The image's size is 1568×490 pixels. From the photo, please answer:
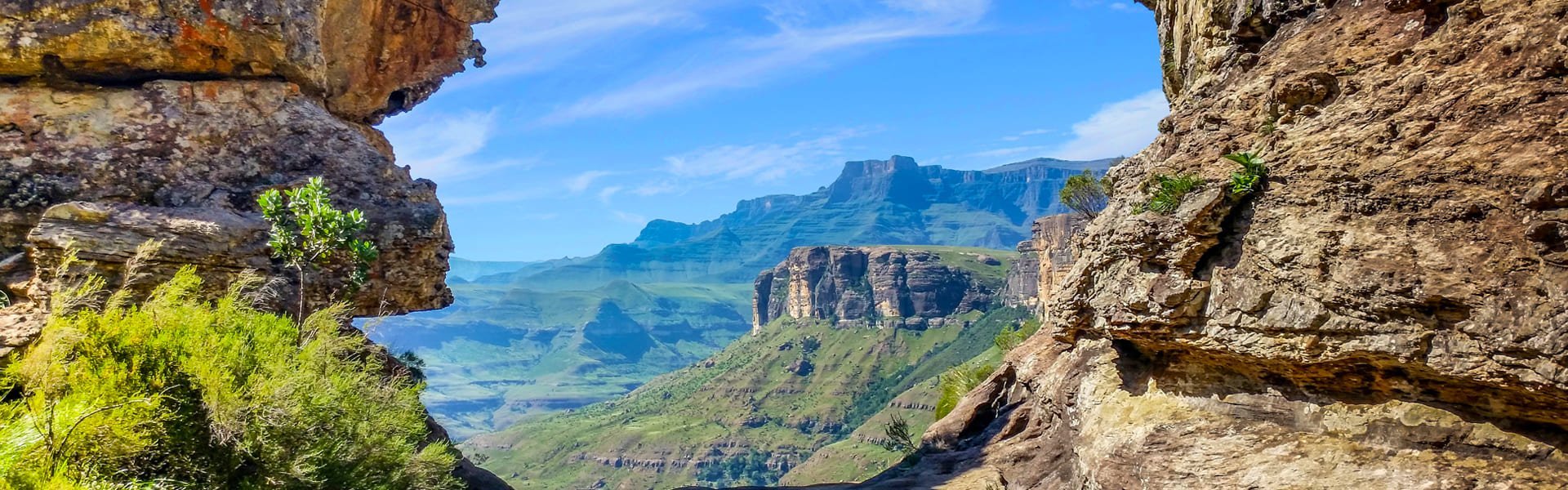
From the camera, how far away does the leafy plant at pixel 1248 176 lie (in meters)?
15.2

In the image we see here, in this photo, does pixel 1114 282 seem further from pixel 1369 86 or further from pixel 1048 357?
pixel 1048 357

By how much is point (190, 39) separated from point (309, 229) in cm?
633

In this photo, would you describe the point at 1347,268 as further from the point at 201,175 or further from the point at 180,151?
the point at 180,151

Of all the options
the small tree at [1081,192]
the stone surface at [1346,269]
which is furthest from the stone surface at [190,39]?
the small tree at [1081,192]

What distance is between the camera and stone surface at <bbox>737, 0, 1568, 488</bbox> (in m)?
11.5

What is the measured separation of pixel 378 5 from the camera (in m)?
27.6

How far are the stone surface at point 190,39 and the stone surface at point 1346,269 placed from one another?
69.3 feet

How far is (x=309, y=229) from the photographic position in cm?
1908

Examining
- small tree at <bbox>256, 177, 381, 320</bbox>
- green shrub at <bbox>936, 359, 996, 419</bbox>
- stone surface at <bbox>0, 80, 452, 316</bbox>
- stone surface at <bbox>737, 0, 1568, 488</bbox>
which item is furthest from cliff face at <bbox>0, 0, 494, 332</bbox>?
green shrub at <bbox>936, 359, 996, 419</bbox>

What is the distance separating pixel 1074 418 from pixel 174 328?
18.9 meters

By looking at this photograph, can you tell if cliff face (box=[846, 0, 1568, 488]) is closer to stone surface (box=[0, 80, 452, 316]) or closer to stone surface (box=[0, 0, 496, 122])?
stone surface (box=[0, 80, 452, 316])

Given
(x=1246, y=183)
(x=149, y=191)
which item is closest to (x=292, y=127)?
(x=149, y=191)

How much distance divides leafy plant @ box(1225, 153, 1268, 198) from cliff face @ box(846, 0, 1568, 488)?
0.67ft

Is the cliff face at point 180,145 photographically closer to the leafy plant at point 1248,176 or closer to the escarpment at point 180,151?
the escarpment at point 180,151
